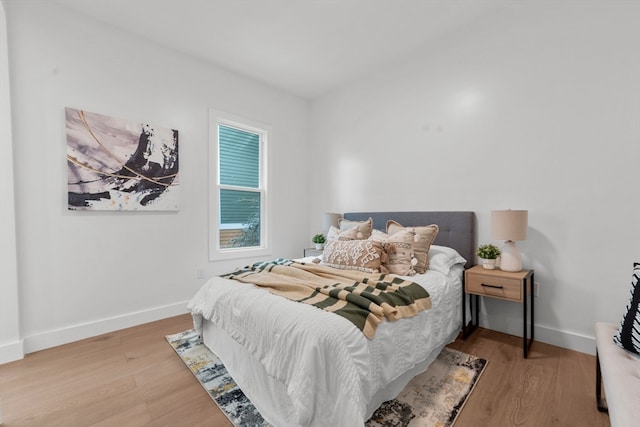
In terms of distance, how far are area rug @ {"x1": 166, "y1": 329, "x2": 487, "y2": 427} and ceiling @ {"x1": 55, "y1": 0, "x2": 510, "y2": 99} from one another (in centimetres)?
293

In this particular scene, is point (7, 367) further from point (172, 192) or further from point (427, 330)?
point (427, 330)

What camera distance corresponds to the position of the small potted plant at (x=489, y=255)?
7.97 feet

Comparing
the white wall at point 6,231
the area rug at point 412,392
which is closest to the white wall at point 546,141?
the area rug at point 412,392

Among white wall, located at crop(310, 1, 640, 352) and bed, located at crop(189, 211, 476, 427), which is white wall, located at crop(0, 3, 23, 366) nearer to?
bed, located at crop(189, 211, 476, 427)

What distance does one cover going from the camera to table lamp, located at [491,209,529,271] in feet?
7.29

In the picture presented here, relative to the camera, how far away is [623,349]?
4.38ft

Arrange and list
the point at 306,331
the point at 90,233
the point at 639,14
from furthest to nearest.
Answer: the point at 90,233 < the point at 639,14 < the point at 306,331

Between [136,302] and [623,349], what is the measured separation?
A: 364cm

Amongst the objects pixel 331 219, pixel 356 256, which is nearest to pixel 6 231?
pixel 356 256

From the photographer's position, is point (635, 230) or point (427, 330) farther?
point (635, 230)

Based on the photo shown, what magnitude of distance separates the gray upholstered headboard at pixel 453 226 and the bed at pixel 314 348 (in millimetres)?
446

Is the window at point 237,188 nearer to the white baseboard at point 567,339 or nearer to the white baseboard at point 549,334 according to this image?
the white baseboard at point 549,334

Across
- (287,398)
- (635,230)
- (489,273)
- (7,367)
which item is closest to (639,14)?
(635,230)

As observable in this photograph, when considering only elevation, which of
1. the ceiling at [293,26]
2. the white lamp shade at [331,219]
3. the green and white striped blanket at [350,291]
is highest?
the ceiling at [293,26]
